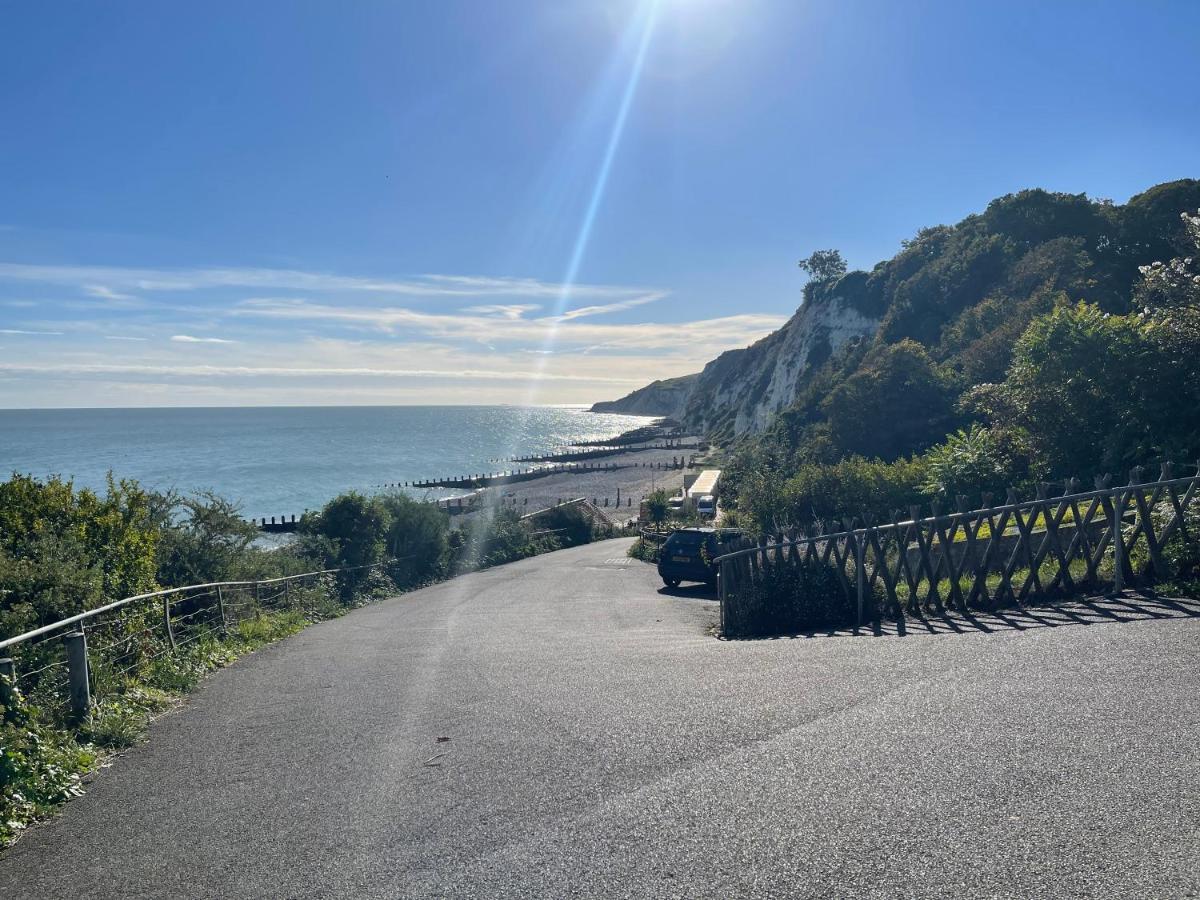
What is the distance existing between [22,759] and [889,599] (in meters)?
9.03

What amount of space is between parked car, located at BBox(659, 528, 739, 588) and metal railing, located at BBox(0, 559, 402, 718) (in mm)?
10483

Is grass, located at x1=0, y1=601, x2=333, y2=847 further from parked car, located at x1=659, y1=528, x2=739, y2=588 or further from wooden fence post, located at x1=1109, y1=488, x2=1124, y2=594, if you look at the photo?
parked car, located at x1=659, y1=528, x2=739, y2=588

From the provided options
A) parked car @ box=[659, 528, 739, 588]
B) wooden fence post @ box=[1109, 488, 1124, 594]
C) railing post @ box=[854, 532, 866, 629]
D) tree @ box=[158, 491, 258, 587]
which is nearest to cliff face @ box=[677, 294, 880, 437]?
parked car @ box=[659, 528, 739, 588]

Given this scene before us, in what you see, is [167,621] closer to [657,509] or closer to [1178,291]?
[1178,291]

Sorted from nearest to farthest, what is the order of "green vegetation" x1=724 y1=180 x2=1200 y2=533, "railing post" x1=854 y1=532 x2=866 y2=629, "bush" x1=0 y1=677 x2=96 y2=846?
"bush" x1=0 y1=677 x2=96 y2=846
"railing post" x1=854 y1=532 x2=866 y2=629
"green vegetation" x1=724 y1=180 x2=1200 y2=533

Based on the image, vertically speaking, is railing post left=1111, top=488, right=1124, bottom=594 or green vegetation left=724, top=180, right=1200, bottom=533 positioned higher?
green vegetation left=724, top=180, right=1200, bottom=533

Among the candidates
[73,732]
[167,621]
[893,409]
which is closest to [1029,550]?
[73,732]

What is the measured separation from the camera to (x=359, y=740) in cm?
648

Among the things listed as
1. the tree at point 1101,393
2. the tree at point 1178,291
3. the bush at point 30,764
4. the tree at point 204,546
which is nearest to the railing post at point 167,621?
the bush at point 30,764

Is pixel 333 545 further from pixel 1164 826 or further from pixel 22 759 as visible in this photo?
pixel 1164 826

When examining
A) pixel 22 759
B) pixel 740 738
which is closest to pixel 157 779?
pixel 22 759

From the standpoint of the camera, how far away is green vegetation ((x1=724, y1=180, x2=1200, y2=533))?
17969 millimetres

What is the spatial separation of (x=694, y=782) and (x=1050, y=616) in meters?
5.75

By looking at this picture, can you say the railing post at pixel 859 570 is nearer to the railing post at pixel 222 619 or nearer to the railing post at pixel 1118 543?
the railing post at pixel 1118 543
